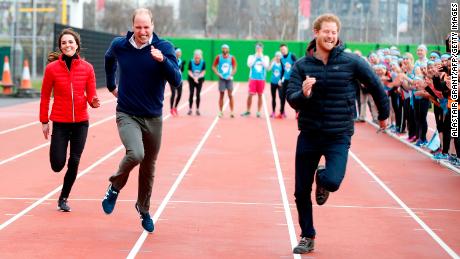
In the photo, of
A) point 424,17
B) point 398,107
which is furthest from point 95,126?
point 424,17

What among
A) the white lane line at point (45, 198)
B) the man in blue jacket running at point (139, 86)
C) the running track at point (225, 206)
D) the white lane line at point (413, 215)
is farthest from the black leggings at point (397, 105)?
the man in blue jacket running at point (139, 86)

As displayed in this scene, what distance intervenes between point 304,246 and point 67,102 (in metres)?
3.23

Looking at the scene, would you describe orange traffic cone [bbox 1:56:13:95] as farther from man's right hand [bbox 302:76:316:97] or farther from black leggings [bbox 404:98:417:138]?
man's right hand [bbox 302:76:316:97]

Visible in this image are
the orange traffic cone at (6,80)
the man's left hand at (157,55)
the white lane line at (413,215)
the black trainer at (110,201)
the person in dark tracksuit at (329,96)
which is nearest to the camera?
the person in dark tracksuit at (329,96)

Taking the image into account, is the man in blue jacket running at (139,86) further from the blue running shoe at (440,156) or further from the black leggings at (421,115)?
the black leggings at (421,115)

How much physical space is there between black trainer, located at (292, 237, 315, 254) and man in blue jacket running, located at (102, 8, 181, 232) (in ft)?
5.21

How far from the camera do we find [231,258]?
8.68m

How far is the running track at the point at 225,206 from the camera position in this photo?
362 inches

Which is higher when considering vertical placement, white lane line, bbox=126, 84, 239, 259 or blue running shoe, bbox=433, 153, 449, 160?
blue running shoe, bbox=433, 153, 449, 160

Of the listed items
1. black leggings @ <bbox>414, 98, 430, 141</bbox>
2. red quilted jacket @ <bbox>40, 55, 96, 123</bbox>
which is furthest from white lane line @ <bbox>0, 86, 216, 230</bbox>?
black leggings @ <bbox>414, 98, 430, 141</bbox>

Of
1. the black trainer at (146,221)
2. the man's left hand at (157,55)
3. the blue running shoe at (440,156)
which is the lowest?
the black trainer at (146,221)

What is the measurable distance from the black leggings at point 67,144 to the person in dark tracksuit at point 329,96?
9.84 feet

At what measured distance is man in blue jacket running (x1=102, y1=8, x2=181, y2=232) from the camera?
361 inches

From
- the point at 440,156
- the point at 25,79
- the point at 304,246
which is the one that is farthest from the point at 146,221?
the point at 25,79
